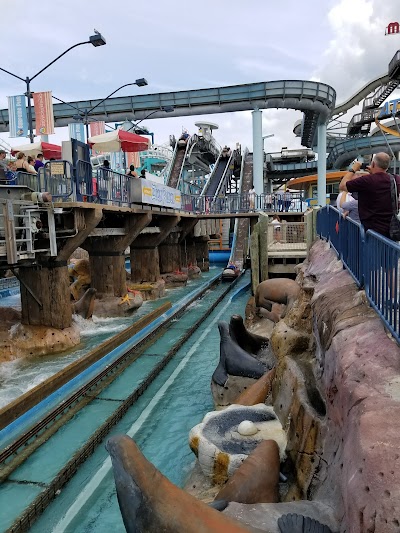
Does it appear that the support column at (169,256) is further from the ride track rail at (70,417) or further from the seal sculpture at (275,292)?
the seal sculpture at (275,292)

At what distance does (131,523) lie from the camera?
3209 millimetres

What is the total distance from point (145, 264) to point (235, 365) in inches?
527

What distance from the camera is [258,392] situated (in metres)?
7.12

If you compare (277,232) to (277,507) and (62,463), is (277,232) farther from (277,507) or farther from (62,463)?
(277,507)

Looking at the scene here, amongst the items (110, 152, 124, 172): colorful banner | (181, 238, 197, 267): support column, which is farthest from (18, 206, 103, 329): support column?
(110, 152, 124, 172): colorful banner

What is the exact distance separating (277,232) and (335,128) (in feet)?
143

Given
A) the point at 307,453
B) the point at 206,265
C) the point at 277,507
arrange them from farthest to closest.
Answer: the point at 206,265
the point at 307,453
the point at 277,507

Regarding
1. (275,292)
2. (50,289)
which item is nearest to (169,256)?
(50,289)

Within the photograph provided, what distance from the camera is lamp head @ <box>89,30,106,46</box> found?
49.3 feet

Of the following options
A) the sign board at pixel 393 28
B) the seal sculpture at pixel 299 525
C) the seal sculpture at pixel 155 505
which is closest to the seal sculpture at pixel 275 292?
the seal sculpture at pixel 299 525

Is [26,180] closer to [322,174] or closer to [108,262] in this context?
[108,262]

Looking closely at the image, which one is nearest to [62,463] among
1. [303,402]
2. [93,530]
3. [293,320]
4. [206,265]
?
[93,530]

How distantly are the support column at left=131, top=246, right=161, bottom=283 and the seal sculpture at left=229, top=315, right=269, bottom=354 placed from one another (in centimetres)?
1177

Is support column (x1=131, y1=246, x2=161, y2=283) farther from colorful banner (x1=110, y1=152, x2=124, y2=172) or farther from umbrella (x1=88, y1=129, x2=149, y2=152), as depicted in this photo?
colorful banner (x1=110, y1=152, x2=124, y2=172)
